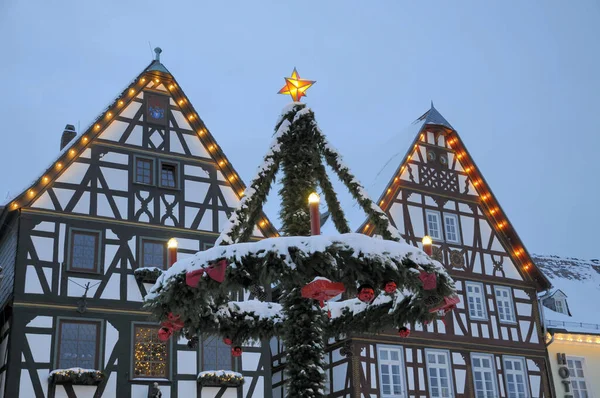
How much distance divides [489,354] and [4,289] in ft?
44.6

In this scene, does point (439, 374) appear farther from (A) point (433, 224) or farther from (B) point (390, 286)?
(B) point (390, 286)

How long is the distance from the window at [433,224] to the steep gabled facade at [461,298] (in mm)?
30

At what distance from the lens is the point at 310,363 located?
873 centimetres

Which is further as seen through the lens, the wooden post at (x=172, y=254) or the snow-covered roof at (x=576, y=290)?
the snow-covered roof at (x=576, y=290)

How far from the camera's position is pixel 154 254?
63.5ft

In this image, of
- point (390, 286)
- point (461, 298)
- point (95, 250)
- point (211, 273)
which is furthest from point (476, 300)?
point (211, 273)

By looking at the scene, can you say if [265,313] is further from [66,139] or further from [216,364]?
[66,139]

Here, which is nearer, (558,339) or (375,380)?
(375,380)

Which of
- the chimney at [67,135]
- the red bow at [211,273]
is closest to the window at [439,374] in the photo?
the chimney at [67,135]

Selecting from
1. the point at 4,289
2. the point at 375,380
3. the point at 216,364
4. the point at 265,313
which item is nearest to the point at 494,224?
the point at 375,380

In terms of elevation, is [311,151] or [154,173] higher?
[154,173]

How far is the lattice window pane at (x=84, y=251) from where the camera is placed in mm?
18386

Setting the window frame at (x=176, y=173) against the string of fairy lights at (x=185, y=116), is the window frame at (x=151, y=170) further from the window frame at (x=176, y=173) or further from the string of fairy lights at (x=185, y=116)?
the string of fairy lights at (x=185, y=116)

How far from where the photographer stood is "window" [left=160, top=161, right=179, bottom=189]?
66.3ft
